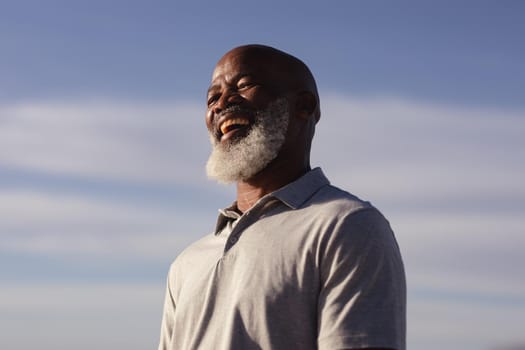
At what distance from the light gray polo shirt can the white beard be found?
0.36 metres

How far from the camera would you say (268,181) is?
5.47 metres

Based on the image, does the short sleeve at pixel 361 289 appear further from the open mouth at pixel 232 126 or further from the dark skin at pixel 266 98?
the open mouth at pixel 232 126

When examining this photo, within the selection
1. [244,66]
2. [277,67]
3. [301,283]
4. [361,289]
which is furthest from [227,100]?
[361,289]

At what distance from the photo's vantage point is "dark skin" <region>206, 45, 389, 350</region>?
216 inches

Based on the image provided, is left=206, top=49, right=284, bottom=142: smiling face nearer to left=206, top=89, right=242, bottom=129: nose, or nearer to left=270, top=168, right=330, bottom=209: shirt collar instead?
left=206, top=89, right=242, bottom=129: nose

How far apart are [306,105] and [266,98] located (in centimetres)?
31

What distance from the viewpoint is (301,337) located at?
4582 millimetres

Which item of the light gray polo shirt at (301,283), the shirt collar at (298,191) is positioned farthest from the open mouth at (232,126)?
the light gray polo shirt at (301,283)

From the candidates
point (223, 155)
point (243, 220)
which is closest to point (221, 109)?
point (223, 155)

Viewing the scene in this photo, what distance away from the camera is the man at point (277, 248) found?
4520mm

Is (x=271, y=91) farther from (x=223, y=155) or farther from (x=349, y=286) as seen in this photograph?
(x=349, y=286)

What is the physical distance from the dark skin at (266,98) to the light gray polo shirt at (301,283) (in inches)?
13.9

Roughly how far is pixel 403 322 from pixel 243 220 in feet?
3.66

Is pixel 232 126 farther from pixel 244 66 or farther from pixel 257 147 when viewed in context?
pixel 244 66
